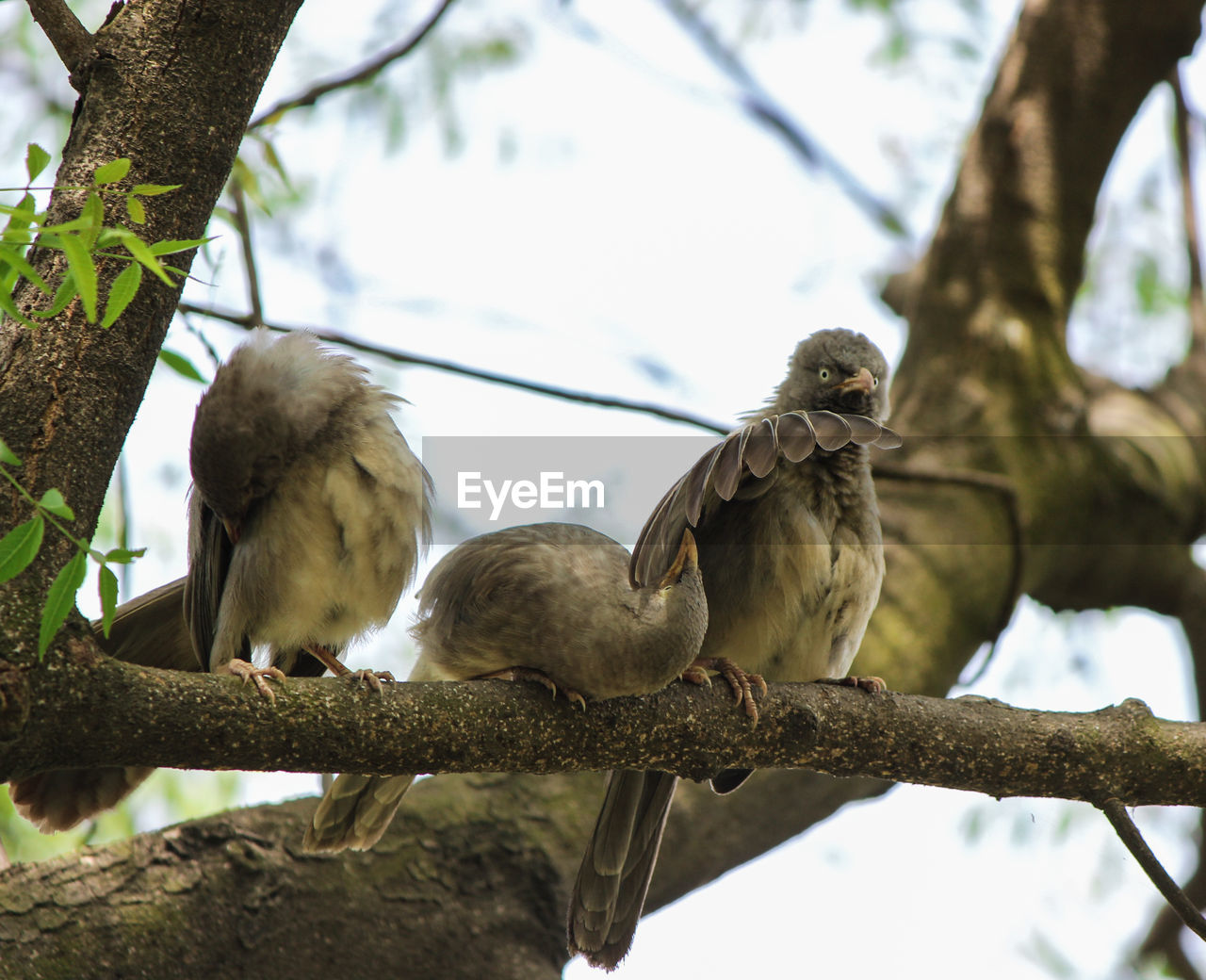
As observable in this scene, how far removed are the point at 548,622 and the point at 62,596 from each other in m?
1.16

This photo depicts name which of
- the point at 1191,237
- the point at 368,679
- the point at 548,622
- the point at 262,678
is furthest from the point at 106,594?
the point at 1191,237

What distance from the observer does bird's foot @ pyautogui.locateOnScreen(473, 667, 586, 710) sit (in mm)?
2783

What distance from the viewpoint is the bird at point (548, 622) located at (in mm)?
2699

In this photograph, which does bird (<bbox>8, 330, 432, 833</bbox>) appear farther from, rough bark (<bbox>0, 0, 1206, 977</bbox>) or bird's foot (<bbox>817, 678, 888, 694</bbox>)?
bird's foot (<bbox>817, 678, 888, 694</bbox>)

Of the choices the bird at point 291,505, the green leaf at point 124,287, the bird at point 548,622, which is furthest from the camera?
the bird at point 291,505

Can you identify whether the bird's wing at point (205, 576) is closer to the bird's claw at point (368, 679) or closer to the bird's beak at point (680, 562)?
the bird's claw at point (368, 679)

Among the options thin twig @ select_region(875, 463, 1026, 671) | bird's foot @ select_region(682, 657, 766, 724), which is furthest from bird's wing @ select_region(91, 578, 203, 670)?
thin twig @ select_region(875, 463, 1026, 671)

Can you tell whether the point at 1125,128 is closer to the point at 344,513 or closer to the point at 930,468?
the point at 930,468

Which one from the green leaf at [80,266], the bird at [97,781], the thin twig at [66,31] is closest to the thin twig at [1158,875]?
the bird at [97,781]

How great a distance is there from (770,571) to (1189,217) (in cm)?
435

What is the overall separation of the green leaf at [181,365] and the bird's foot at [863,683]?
6.33 ft

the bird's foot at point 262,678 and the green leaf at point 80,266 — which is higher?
the green leaf at point 80,266

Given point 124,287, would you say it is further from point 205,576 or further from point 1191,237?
point 1191,237

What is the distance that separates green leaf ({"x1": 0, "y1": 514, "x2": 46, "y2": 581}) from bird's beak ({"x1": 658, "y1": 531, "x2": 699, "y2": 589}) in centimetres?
141
